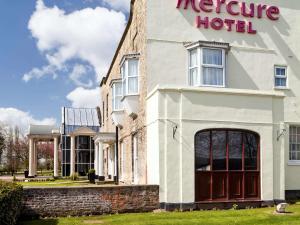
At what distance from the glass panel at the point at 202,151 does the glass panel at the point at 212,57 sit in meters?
4.59

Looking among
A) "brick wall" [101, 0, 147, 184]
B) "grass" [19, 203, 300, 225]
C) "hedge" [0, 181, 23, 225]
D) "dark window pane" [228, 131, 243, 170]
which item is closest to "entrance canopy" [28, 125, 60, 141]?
"brick wall" [101, 0, 147, 184]

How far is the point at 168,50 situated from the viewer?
21.3 metres

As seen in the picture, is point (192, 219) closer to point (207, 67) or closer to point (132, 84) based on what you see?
point (207, 67)

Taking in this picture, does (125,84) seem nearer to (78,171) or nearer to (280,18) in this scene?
(280,18)

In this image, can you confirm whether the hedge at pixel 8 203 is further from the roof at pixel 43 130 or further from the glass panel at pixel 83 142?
the roof at pixel 43 130

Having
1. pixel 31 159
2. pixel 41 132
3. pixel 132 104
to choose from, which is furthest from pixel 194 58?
Answer: pixel 31 159

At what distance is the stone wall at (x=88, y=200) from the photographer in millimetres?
16094

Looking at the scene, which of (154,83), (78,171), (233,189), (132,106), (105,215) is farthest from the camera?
(78,171)

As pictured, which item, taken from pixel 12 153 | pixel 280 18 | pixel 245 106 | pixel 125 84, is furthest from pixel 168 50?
pixel 12 153

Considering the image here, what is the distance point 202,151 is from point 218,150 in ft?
2.34

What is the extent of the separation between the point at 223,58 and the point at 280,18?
180 inches

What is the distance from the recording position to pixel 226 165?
59.8ft

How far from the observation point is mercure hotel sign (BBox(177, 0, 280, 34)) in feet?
71.1

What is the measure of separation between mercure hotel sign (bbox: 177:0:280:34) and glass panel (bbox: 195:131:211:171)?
21.3 ft
